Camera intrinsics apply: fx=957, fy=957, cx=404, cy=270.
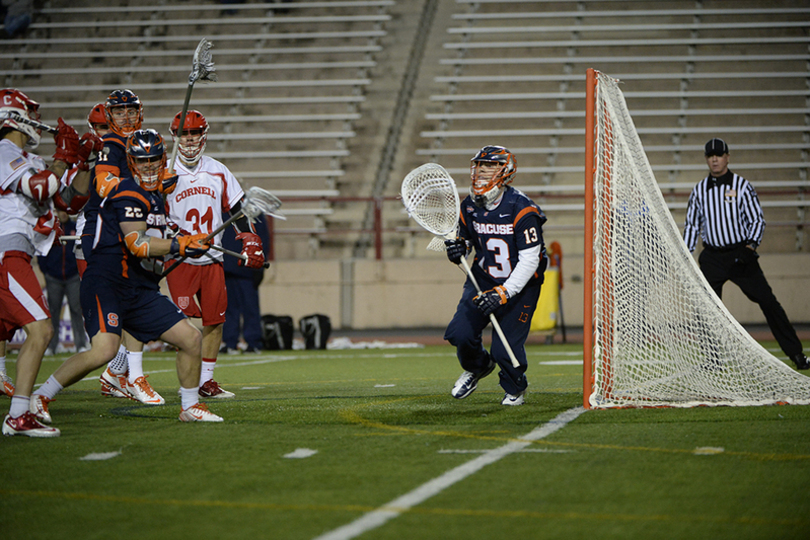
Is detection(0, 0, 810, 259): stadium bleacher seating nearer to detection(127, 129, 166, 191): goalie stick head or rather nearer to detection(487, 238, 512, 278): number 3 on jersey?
detection(487, 238, 512, 278): number 3 on jersey

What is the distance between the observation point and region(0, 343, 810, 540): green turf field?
2844 mm

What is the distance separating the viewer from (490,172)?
5.50 m

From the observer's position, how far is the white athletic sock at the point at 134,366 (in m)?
5.98

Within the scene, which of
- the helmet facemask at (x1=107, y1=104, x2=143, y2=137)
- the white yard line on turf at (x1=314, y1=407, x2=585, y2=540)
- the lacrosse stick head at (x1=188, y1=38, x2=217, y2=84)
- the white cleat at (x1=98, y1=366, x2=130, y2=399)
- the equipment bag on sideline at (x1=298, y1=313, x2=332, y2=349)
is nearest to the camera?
the white yard line on turf at (x1=314, y1=407, x2=585, y2=540)

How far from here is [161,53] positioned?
17266 millimetres

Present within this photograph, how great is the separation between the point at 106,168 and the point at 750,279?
16.2 ft

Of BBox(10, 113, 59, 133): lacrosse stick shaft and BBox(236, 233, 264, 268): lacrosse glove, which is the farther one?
BBox(236, 233, 264, 268): lacrosse glove

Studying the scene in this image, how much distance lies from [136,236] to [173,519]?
2.06 metres

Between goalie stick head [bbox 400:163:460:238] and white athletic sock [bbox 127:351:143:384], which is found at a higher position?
goalie stick head [bbox 400:163:460:238]

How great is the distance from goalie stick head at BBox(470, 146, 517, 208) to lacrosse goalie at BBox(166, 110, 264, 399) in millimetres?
1485

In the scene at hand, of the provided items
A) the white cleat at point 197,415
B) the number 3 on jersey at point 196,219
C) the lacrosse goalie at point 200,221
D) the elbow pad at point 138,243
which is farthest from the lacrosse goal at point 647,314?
the number 3 on jersey at point 196,219

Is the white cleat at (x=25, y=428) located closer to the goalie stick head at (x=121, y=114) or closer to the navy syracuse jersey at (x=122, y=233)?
the navy syracuse jersey at (x=122, y=233)

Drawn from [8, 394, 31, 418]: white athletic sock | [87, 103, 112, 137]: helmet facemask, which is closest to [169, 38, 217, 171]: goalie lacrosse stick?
[87, 103, 112, 137]: helmet facemask

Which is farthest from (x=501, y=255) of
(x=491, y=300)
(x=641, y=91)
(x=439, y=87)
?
(x=439, y=87)
